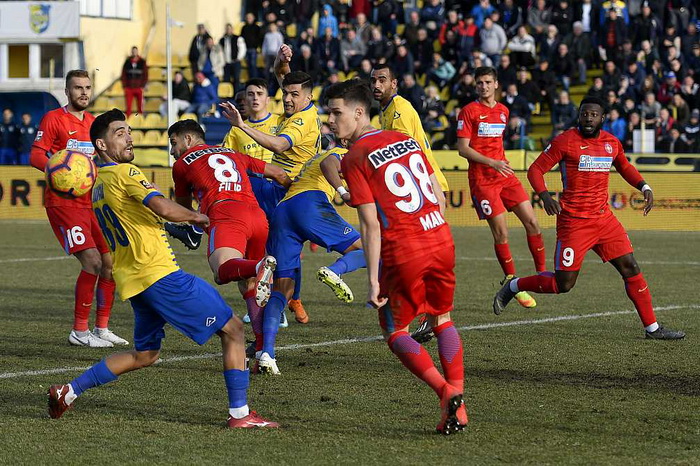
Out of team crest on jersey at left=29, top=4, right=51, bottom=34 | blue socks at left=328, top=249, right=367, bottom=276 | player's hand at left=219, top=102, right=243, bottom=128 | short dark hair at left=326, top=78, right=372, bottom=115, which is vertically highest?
team crest on jersey at left=29, top=4, right=51, bottom=34

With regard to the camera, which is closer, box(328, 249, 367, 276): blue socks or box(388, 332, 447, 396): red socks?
box(388, 332, 447, 396): red socks

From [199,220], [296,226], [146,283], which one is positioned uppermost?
[199,220]

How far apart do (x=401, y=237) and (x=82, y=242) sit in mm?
4485

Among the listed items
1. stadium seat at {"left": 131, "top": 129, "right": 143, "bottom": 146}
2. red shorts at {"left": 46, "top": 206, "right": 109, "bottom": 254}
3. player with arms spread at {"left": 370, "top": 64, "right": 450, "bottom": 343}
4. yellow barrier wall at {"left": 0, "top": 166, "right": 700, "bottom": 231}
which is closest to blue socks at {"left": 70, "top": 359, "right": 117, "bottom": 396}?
red shorts at {"left": 46, "top": 206, "right": 109, "bottom": 254}

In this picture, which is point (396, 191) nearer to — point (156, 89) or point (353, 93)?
point (353, 93)

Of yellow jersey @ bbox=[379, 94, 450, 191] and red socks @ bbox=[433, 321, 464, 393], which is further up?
yellow jersey @ bbox=[379, 94, 450, 191]

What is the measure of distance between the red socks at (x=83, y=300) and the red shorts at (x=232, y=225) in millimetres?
1859

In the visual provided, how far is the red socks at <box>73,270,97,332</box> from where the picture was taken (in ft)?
32.9

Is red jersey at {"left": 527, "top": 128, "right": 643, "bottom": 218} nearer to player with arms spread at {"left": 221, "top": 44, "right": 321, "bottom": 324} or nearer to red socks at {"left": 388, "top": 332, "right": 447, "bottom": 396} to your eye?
player with arms spread at {"left": 221, "top": 44, "right": 321, "bottom": 324}

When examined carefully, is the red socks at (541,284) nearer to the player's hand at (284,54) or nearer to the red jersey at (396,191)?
the player's hand at (284,54)

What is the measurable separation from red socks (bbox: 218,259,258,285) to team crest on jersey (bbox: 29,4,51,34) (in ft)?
95.7

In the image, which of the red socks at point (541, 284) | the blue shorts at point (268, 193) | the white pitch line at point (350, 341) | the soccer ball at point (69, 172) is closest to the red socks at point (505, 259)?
the white pitch line at point (350, 341)

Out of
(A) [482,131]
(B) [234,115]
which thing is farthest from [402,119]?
(A) [482,131]

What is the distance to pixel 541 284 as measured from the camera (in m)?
10.5
